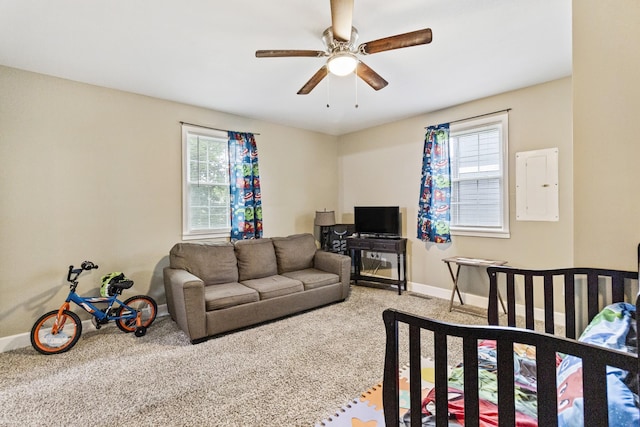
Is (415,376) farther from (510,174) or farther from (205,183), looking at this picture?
(205,183)

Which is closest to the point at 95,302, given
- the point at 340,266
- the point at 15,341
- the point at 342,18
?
the point at 15,341

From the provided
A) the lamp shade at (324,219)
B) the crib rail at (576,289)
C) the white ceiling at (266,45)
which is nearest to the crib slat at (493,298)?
the crib rail at (576,289)

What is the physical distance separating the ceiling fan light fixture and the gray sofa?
2266 millimetres

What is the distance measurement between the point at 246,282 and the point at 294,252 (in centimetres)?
87

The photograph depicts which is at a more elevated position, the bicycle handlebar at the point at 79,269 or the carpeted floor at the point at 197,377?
the bicycle handlebar at the point at 79,269

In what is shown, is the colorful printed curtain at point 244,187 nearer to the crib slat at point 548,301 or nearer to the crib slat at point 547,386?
the crib slat at point 548,301

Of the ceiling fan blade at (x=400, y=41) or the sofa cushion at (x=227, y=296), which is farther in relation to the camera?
the sofa cushion at (x=227, y=296)

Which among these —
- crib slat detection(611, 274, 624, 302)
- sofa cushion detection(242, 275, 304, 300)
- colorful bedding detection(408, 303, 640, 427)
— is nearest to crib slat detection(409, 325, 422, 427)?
colorful bedding detection(408, 303, 640, 427)

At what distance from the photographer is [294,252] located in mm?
4266

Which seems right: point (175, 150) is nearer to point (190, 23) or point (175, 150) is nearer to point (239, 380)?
point (190, 23)

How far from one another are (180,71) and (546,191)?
4.07 metres

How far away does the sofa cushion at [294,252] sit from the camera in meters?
4.16

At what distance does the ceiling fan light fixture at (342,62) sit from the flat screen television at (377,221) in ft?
9.02

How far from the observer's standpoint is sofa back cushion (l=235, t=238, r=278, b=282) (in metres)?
3.81
